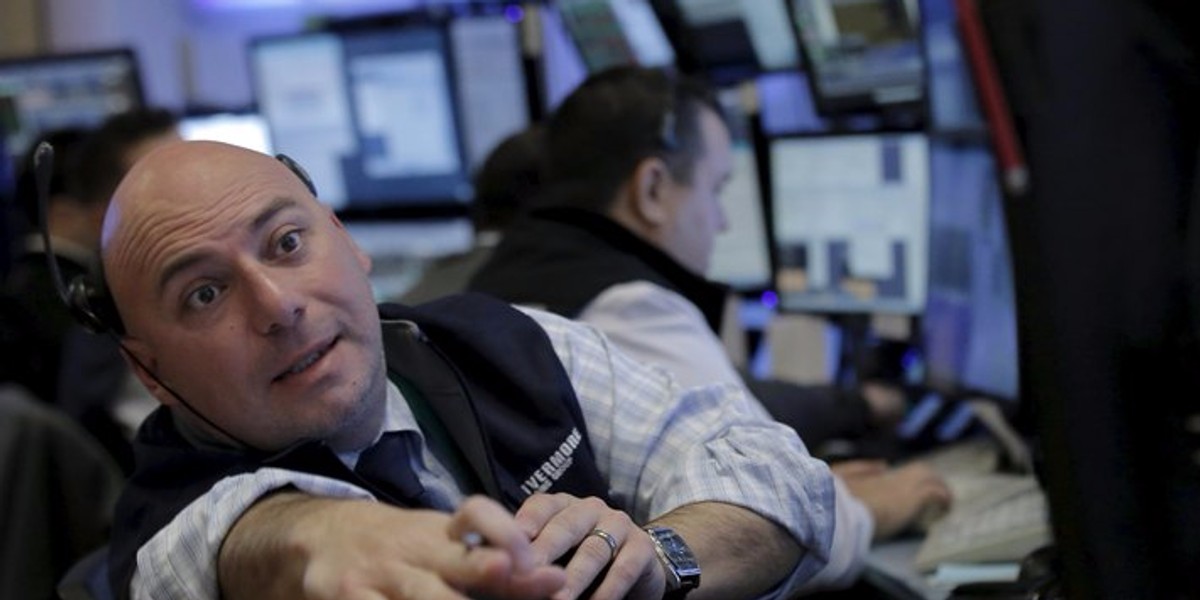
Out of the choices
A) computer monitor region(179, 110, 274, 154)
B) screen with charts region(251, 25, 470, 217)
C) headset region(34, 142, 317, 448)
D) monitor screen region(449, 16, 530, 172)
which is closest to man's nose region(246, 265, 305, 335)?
headset region(34, 142, 317, 448)

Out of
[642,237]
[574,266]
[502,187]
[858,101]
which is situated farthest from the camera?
[858,101]

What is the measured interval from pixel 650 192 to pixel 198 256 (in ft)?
3.77

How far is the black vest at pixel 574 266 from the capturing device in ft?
7.46

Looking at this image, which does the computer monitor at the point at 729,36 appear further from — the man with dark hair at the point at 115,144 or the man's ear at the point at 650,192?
the man with dark hair at the point at 115,144

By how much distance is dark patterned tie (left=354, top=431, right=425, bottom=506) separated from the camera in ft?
4.64

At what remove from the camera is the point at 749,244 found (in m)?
3.28

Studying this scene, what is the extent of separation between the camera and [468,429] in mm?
1487

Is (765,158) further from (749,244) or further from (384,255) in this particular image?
(384,255)

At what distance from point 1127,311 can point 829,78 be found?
2.19 meters

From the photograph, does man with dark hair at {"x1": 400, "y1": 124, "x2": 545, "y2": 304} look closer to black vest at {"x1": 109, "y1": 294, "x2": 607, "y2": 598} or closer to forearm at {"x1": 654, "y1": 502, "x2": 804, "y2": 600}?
black vest at {"x1": 109, "y1": 294, "x2": 607, "y2": 598}

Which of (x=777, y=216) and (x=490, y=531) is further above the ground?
(x=490, y=531)

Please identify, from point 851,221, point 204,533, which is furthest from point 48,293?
point 204,533

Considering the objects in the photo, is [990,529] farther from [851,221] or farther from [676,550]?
[851,221]

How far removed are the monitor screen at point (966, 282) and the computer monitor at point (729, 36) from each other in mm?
516
